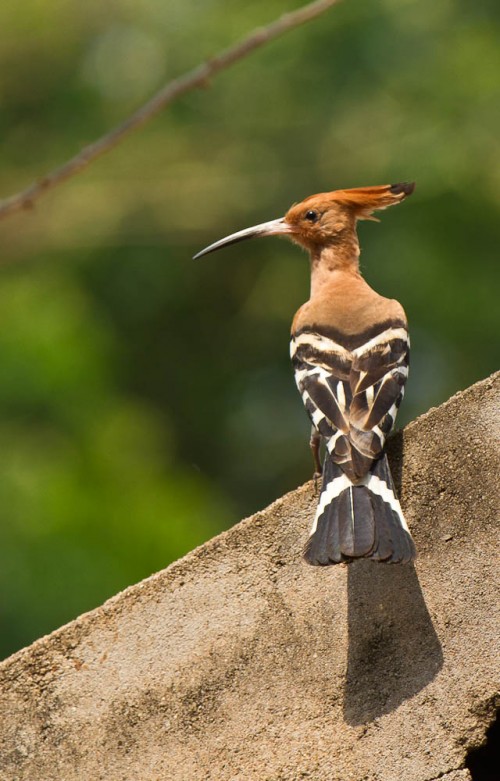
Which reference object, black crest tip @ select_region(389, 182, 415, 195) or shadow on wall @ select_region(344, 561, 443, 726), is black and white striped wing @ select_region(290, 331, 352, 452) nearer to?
shadow on wall @ select_region(344, 561, 443, 726)

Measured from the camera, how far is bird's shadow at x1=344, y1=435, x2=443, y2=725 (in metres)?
2.53

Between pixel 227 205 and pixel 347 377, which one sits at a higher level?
pixel 227 205

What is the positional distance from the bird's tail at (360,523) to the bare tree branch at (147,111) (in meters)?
0.81

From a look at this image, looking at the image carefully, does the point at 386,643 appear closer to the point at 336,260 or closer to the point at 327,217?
the point at 336,260

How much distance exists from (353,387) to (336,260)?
155 cm

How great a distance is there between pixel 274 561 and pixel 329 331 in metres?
1.08

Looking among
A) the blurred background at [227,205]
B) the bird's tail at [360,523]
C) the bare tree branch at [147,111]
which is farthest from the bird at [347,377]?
the blurred background at [227,205]

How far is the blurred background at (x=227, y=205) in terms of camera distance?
9961mm

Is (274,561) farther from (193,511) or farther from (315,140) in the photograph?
(315,140)

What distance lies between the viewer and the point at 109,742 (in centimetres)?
263

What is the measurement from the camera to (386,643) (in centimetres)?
257

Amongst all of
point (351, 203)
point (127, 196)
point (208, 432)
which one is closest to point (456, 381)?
point (208, 432)

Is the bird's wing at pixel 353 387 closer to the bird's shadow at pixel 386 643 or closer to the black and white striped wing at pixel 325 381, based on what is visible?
the black and white striped wing at pixel 325 381

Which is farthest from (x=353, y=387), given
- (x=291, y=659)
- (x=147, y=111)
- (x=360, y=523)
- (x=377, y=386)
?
(x=147, y=111)
